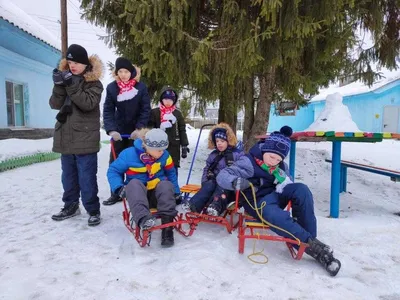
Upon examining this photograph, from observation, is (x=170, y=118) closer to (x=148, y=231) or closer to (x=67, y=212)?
(x=67, y=212)

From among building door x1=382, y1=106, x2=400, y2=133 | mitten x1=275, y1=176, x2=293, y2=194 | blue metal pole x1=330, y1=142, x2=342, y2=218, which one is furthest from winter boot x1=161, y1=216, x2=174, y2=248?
building door x1=382, y1=106, x2=400, y2=133

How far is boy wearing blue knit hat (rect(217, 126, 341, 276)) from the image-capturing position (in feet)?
8.80

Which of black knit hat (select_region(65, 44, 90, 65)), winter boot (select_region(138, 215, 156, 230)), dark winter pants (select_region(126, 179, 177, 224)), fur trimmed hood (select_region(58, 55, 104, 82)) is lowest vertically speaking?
winter boot (select_region(138, 215, 156, 230))

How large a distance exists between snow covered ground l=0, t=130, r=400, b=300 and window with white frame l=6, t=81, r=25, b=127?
260 inches

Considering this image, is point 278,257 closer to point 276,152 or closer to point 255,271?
point 255,271

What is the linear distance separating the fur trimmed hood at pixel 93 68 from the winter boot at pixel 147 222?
1.64 metres

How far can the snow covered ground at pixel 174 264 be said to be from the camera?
222cm

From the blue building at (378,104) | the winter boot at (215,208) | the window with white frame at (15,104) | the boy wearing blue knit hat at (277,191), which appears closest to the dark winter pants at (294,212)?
the boy wearing blue knit hat at (277,191)

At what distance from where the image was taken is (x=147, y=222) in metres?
2.77

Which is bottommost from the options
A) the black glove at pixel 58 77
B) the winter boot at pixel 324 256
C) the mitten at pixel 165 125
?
the winter boot at pixel 324 256

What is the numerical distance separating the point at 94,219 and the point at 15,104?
827cm

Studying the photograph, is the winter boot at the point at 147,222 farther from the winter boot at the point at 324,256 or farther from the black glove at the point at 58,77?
the black glove at the point at 58,77

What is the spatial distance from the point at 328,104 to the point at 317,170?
9.13ft

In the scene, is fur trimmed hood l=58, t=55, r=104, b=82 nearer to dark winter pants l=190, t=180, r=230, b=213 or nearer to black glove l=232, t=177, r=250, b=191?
dark winter pants l=190, t=180, r=230, b=213
